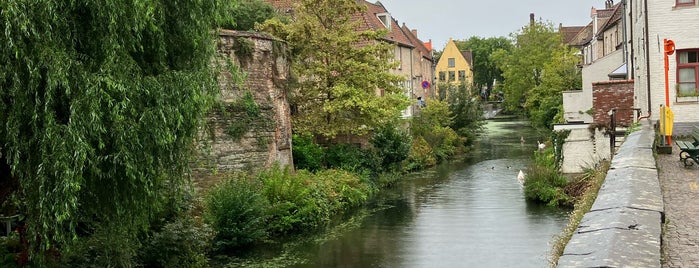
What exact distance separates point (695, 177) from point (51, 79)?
9369 mm

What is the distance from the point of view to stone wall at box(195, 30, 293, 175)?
2159 cm

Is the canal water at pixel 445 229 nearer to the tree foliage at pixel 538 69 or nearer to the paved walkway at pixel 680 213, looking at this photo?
the paved walkway at pixel 680 213

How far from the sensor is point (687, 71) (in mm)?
19234

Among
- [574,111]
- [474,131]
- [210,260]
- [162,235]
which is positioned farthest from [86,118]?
[474,131]

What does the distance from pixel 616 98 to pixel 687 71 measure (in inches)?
85.4

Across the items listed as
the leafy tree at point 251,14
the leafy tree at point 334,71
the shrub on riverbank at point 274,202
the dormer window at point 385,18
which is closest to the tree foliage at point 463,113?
the dormer window at point 385,18

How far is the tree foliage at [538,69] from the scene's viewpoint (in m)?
50.3

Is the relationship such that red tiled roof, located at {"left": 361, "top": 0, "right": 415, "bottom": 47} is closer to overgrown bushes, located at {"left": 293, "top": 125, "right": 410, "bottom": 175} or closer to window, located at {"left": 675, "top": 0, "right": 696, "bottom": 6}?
overgrown bushes, located at {"left": 293, "top": 125, "right": 410, "bottom": 175}

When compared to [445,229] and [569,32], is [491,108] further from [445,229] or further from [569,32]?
[445,229]

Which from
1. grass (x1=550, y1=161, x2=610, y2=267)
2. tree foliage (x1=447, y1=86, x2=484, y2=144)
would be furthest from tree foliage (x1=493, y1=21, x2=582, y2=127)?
grass (x1=550, y1=161, x2=610, y2=267)

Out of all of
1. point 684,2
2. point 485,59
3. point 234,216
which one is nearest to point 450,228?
point 234,216

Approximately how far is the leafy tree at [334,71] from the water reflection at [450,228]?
3326 millimetres

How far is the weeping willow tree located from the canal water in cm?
678

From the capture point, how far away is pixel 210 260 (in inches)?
661
